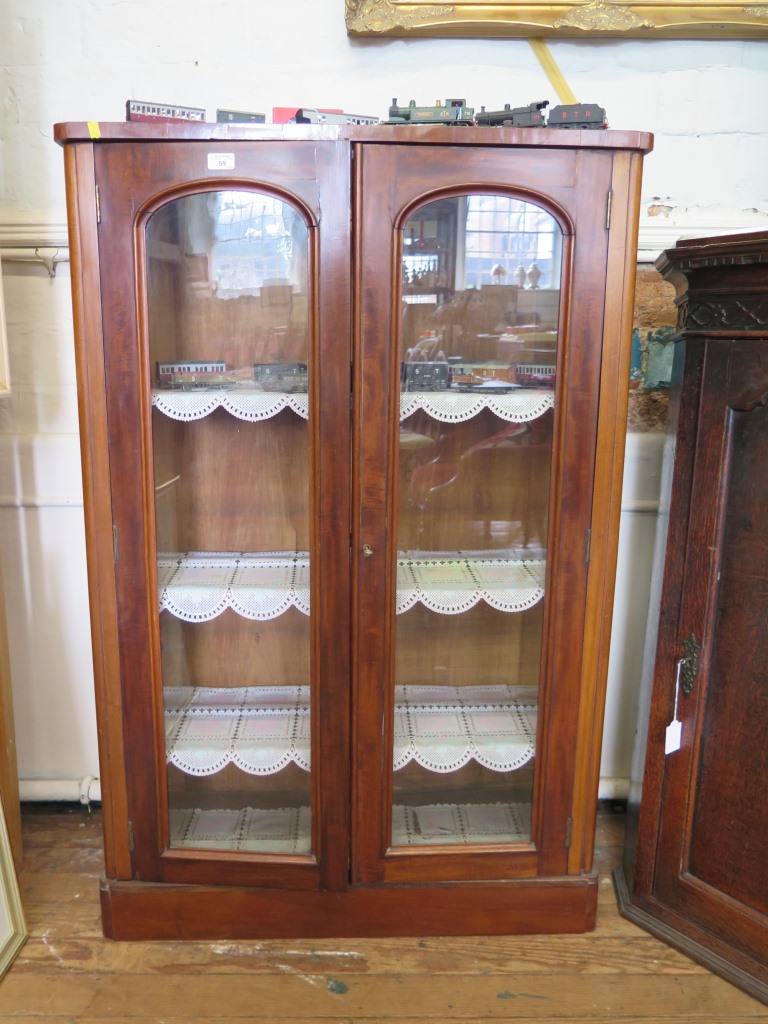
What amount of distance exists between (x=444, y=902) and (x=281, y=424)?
1164mm

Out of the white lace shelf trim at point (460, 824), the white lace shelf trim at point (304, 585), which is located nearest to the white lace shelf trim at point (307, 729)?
the white lace shelf trim at point (460, 824)

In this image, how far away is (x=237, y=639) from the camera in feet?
6.46

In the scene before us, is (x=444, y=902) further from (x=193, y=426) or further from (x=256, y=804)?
(x=193, y=426)

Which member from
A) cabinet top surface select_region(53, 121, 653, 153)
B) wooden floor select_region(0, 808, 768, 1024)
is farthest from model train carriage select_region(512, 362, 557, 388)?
wooden floor select_region(0, 808, 768, 1024)

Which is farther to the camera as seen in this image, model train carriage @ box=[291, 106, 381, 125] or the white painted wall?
the white painted wall

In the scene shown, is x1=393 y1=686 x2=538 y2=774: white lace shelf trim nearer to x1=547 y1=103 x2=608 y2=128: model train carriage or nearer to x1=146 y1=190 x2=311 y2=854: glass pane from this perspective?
x1=146 y1=190 x2=311 y2=854: glass pane

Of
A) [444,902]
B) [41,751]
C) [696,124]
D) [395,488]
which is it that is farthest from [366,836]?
[696,124]

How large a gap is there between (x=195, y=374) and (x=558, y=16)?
1256 millimetres

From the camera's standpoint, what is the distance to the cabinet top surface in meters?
1.47

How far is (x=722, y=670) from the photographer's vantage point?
5.57 ft

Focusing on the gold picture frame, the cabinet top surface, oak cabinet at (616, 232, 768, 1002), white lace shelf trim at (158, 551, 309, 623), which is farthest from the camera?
the gold picture frame

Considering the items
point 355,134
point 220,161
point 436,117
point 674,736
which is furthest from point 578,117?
point 674,736

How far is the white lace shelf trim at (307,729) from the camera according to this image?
1824 mm

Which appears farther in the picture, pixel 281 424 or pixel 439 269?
pixel 281 424
